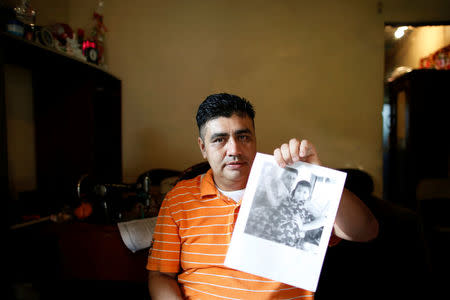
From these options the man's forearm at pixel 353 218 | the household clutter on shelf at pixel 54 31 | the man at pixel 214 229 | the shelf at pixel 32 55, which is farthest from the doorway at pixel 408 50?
the shelf at pixel 32 55

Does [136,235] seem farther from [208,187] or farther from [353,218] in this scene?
[353,218]

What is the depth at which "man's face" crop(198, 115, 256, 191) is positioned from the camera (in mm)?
904

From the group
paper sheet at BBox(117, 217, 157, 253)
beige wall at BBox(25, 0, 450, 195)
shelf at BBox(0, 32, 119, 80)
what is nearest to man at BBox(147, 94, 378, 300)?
paper sheet at BBox(117, 217, 157, 253)

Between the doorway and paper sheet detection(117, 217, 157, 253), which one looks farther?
the doorway

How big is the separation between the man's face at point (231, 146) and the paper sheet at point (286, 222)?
0.18 metres

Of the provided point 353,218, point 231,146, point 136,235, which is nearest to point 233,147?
point 231,146

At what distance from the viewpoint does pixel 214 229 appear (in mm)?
907

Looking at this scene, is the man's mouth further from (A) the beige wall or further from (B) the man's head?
(A) the beige wall

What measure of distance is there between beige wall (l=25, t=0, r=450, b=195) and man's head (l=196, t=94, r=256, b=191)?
1667mm

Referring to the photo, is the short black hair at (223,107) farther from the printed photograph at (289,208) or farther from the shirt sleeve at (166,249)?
the shirt sleeve at (166,249)

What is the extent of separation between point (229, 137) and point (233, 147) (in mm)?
48

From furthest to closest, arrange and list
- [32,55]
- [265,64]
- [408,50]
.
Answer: [408,50]
[265,64]
[32,55]

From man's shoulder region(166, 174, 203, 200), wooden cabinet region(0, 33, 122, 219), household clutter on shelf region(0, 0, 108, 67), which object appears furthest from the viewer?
wooden cabinet region(0, 33, 122, 219)

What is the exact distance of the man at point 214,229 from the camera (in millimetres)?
845
